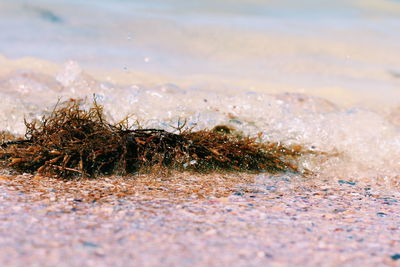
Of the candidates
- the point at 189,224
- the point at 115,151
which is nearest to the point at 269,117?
the point at 115,151

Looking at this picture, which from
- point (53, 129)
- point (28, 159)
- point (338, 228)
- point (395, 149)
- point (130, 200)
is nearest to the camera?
point (338, 228)

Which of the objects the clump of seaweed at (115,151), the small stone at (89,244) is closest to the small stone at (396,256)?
the small stone at (89,244)

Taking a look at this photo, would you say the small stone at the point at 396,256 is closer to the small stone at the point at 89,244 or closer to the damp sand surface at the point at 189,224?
the damp sand surface at the point at 189,224

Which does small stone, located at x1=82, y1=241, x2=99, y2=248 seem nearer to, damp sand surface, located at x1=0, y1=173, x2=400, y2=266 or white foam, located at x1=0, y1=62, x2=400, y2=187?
damp sand surface, located at x1=0, y1=173, x2=400, y2=266

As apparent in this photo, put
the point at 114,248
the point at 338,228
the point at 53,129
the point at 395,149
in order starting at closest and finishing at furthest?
the point at 114,248 < the point at 338,228 < the point at 53,129 < the point at 395,149

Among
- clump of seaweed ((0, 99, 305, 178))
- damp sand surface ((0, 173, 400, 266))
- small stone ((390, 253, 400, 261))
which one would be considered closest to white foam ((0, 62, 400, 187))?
clump of seaweed ((0, 99, 305, 178))

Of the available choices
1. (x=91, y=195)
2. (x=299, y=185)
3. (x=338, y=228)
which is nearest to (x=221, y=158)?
(x=299, y=185)

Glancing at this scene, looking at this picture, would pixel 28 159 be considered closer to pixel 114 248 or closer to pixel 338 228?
pixel 114 248
